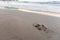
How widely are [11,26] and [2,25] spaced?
6 cm

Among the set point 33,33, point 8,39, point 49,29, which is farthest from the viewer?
point 49,29

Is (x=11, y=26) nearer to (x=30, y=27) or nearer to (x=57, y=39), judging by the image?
(x=30, y=27)

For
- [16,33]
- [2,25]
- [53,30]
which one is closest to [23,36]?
[16,33]

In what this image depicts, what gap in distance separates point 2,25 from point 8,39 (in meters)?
0.16

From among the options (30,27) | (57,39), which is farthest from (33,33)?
(57,39)

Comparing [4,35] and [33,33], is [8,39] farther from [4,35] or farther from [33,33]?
[33,33]

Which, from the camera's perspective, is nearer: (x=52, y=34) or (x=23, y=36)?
(x=23, y=36)

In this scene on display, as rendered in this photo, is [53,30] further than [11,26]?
Yes

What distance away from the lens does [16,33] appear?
0.78 m

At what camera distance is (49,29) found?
0.94 metres

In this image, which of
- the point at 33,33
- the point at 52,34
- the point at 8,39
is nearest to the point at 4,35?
the point at 8,39

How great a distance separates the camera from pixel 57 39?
86 centimetres

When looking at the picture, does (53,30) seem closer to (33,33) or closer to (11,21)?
(33,33)

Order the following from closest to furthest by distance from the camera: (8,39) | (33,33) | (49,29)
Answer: (8,39) < (33,33) < (49,29)
